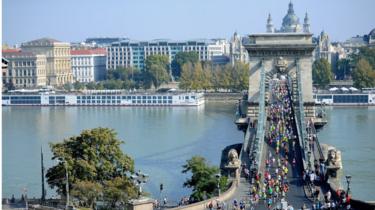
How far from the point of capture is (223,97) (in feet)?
152

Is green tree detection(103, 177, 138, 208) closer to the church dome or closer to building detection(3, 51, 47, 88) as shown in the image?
building detection(3, 51, 47, 88)

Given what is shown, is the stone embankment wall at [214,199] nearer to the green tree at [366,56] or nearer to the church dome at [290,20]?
the green tree at [366,56]

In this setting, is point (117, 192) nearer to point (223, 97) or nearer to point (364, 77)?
point (364, 77)

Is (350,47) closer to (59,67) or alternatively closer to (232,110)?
(59,67)

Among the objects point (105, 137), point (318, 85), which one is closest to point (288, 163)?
point (105, 137)

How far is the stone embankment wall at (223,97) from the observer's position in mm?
45566

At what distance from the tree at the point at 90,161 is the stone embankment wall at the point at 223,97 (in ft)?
107

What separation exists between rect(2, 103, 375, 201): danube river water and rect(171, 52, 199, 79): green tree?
1477 cm

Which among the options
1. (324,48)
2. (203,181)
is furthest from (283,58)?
(324,48)

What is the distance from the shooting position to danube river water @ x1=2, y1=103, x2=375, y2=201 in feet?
56.2

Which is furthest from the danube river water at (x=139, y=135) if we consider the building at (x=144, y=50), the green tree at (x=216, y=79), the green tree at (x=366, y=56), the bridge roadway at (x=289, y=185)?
the building at (x=144, y=50)

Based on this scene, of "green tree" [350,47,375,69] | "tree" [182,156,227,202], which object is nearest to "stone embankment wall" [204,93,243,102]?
"green tree" [350,47,375,69]

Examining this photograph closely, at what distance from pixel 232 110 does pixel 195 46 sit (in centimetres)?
2716

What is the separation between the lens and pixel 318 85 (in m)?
46.3
